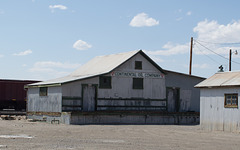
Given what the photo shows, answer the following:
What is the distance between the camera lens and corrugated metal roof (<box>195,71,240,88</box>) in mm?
24200

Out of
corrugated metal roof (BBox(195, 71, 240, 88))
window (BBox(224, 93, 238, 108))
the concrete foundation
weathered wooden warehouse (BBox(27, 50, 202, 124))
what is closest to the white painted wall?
weathered wooden warehouse (BBox(27, 50, 202, 124))

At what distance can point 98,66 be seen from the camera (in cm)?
3553

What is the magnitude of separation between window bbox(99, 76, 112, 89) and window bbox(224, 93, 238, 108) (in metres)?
10.1

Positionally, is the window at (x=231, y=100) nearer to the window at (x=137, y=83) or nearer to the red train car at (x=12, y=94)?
the window at (x=137, y=83)

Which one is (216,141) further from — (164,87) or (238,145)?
(164,87)

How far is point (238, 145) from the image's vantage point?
17.8 meters

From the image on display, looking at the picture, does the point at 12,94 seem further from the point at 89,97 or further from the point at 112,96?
the point at 112,96

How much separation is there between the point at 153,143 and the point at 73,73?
21.0 metres

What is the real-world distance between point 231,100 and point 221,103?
0.71 metres

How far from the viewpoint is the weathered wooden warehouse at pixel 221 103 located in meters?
23.8

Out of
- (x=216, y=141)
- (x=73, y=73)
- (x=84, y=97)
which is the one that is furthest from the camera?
(x=73, y=73)

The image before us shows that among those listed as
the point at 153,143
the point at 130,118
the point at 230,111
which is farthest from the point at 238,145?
the point at 130,118

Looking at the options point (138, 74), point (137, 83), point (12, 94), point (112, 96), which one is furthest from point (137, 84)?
point (12, 94)

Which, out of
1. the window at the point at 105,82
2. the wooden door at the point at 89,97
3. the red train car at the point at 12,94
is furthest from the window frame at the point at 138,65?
the red train car at the point at 12,94
